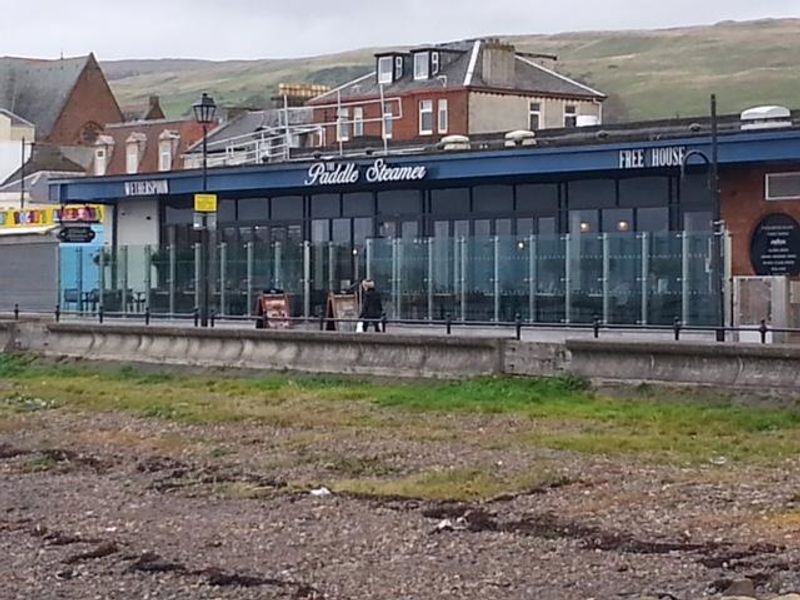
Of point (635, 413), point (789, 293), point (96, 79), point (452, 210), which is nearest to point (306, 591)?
point (635, 413)

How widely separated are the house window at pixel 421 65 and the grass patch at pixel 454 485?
59392mm

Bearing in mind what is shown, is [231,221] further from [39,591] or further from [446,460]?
[39,591]

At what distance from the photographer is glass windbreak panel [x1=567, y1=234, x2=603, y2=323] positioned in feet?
112

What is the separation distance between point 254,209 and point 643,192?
Result: 13152 millimetres

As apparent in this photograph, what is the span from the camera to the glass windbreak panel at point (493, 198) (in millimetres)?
41094

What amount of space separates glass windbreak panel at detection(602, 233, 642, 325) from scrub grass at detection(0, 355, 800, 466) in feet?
15.7

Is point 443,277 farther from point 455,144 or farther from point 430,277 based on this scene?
point 455,144

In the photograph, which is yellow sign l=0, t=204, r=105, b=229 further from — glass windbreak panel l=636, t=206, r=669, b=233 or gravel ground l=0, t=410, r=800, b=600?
gravel ground l=0, t=410, r=800, b=600

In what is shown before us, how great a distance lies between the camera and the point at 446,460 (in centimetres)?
2291

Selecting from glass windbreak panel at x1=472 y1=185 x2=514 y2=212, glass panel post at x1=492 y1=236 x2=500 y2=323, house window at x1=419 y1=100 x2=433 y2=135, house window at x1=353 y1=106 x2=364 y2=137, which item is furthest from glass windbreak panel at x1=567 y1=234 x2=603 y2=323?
house window at x1=419 y1=100 x2=433 y2=135

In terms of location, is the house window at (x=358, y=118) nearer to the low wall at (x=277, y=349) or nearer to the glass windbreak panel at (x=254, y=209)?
the glass windbreak panel at (x=254, y=209)

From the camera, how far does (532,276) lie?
35594mm

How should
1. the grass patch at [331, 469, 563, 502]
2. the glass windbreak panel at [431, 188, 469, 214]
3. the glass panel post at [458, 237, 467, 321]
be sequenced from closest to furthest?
1. the grass patch at [331, 469, 563, 502]
2. the glass panel post at [458, 237, 467, 321]
3. the glass windbreak panel at [431, 188, 469, 214]

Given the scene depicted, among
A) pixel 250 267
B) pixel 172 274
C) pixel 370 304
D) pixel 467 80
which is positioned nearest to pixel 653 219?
pixel 370 304
